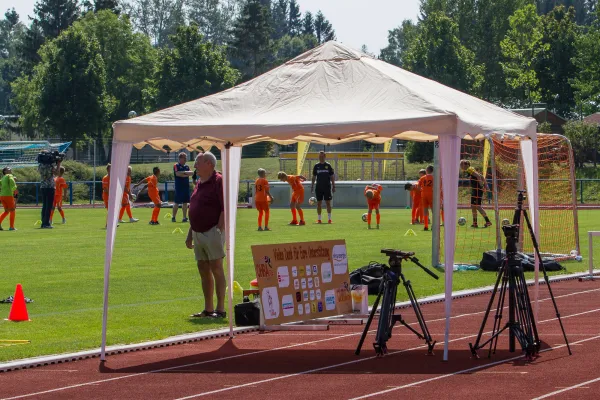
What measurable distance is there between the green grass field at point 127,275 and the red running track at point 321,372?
110 centimetres

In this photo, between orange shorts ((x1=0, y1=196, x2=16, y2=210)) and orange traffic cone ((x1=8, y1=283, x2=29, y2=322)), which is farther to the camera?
orange shorts ((x1=0, y1=196, x2=16, y2=210))

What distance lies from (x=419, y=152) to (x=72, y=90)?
26021 millimetres

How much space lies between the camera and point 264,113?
12.0m

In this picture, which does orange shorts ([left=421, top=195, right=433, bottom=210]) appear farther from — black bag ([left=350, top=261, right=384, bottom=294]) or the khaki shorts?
the khaki shorts

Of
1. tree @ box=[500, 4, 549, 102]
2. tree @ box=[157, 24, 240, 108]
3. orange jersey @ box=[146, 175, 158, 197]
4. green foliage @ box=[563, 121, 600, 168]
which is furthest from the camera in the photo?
tree @ box=[157, 24, 240, 108]

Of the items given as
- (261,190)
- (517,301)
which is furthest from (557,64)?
(517,301)

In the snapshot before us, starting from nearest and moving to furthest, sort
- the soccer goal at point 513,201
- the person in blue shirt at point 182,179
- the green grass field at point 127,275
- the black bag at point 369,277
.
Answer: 1. the green grass field at point 127,275
2. the black bag at point 369,277
3. the soccer goal at point 513,201
4. the person in blue shirt at point 182,179

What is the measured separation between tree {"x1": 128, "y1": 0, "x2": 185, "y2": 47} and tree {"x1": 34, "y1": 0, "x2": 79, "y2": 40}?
113 ft

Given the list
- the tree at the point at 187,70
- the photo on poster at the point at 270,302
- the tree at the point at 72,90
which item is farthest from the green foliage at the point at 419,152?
the photo on poster at the point at 270,302

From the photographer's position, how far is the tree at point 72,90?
80500 millimetres

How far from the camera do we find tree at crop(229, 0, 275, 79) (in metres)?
126

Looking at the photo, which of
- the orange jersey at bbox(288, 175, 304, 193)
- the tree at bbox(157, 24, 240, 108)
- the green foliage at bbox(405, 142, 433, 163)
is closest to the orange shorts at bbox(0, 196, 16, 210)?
the orange jersey at bbox(288, 175, 304, 193)

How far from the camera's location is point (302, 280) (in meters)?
13.1

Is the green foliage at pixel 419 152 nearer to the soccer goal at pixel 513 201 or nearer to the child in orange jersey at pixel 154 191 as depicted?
the soccer goal at pixel 513 201
